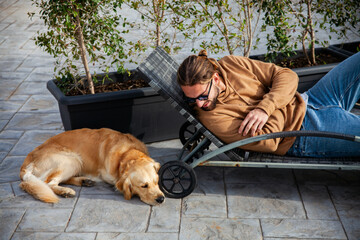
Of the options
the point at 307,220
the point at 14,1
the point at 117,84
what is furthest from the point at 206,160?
the point at 14,1

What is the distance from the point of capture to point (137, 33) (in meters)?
8.13

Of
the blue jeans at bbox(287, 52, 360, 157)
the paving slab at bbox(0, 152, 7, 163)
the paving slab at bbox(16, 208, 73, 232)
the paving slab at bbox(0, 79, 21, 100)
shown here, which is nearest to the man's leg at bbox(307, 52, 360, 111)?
the blue jeans at bbox(287, 52, 360, 157)

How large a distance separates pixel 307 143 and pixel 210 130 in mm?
767

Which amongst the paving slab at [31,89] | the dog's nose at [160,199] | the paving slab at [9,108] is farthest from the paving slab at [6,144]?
the dog's nose at [160,199]

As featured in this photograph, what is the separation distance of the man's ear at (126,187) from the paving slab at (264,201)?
832 mm

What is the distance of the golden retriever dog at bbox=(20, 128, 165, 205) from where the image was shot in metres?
3.51

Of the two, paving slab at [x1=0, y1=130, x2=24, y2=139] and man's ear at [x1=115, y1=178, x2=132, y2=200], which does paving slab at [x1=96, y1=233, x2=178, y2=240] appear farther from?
paving slab at [x1=0, y1=130, x2=24, y2=139]

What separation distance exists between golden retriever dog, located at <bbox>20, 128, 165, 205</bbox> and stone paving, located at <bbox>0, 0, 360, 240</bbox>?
0.32 feet

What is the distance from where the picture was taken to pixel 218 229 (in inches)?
126

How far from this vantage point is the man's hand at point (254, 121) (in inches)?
128

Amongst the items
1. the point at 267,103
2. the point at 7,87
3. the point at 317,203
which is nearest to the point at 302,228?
the point at 317,203

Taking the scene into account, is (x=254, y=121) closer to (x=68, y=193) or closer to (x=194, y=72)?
(x=194, y=72)

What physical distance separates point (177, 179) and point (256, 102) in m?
0.91

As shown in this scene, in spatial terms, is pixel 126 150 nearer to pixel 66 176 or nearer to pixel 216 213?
pixel 66 176
